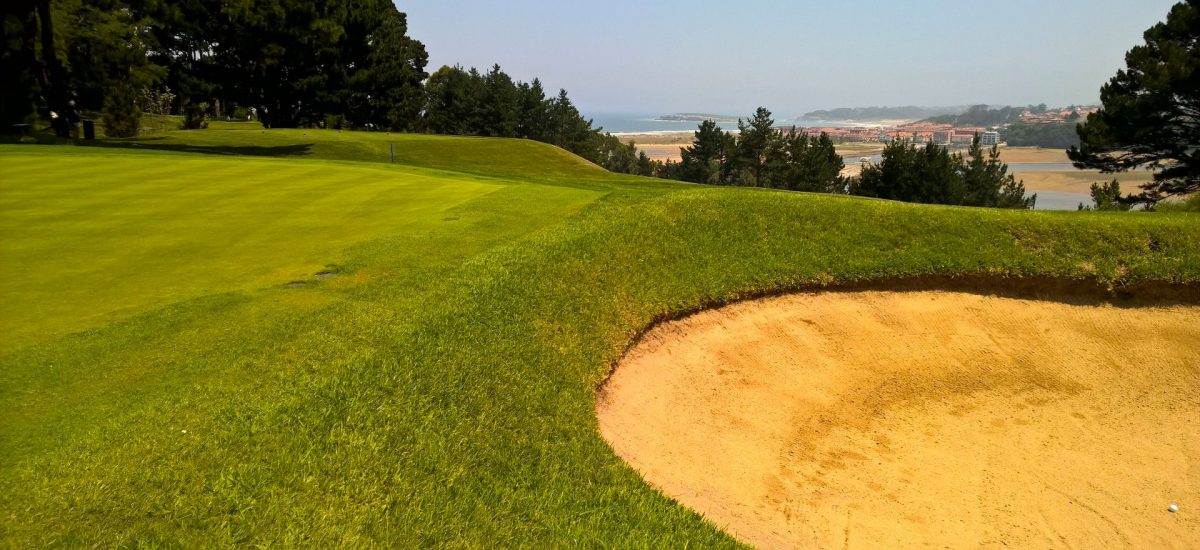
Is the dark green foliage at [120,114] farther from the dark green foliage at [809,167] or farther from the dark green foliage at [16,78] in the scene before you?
the dark green foliage at [809,167]

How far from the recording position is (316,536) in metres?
3.81

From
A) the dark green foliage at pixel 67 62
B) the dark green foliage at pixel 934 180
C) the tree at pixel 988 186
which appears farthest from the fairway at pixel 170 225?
the tree at pixel 988 186

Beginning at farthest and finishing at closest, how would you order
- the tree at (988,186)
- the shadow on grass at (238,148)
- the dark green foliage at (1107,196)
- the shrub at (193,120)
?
the tree at (988,186), the shrub at (193,120), the dark green foliage at (1107,196), the shadow on grass at (238,148)

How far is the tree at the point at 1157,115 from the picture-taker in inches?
962

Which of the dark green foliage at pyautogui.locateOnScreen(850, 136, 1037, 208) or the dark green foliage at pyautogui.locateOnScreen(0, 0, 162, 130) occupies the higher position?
the dark green foliage at pyautogui.locateOnScreen(0, 0, 162, 130)

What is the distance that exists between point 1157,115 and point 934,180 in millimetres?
20323

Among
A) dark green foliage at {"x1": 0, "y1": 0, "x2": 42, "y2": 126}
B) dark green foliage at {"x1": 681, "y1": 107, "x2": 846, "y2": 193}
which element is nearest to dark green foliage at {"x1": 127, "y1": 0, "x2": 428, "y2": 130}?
dark green foliage at {"x1": 0, "y1": 0, "x2": 42, "y2": 126}

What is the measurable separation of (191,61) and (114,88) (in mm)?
12326

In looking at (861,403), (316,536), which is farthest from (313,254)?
(861,403)

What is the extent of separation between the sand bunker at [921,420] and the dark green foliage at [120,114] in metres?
37.3

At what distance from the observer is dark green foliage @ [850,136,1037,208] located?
46.2 m

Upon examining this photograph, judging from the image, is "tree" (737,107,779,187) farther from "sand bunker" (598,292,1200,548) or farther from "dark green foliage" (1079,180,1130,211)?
"sand bunker" (598,292,1200,548)

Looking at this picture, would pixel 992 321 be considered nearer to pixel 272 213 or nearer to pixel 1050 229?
pixel 1050 229

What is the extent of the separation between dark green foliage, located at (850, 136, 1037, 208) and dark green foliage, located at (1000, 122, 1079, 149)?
347ft
